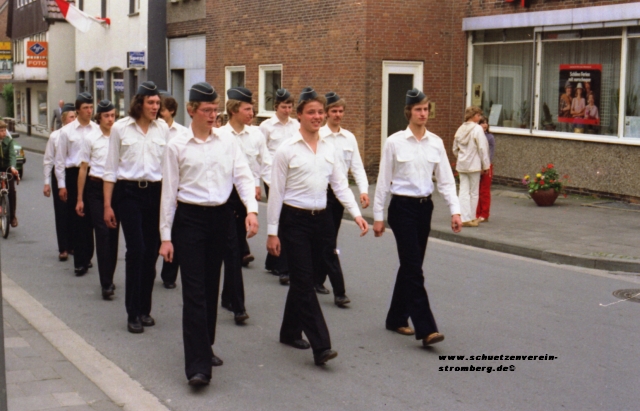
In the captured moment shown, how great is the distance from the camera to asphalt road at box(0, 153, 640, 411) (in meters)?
5.88

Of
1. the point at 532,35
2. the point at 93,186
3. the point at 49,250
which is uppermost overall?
the point at 532,35

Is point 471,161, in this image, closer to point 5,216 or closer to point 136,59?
point 5,216

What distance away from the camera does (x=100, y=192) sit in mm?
9414

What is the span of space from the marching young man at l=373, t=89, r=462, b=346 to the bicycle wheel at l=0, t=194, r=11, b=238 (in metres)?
7.46

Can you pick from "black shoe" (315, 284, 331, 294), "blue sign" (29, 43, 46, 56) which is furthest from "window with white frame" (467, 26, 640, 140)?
"blue sign" (29, 43, 46, 56)

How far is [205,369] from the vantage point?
5980 mm

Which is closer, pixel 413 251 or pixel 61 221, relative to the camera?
pixel 413 251

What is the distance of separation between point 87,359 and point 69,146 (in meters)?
4.23

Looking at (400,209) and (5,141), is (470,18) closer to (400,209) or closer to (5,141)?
(5,141)

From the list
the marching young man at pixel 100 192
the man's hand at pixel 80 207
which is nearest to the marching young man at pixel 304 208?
the marching young man at pixel 100 192

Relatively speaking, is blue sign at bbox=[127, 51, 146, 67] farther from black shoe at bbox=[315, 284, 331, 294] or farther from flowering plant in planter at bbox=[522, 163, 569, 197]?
black shoe at bbox=[315, 284, 331, 294]

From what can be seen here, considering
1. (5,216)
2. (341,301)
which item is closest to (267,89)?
(5,216)

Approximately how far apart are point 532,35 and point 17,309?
1322 centimetres

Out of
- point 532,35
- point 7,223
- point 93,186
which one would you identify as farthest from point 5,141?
point 532,35
